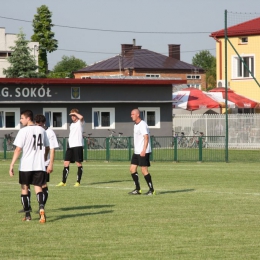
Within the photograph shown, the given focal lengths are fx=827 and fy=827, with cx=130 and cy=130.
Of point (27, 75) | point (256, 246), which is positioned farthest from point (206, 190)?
point (27, 75)

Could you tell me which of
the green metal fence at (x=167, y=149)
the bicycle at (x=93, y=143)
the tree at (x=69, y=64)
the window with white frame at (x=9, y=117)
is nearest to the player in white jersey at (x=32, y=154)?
the green metal fence at (x=167, y=149)

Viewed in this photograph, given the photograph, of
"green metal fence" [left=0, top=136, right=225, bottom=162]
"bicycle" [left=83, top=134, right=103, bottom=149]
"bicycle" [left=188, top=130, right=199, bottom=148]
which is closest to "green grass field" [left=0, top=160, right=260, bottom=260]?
"bicycle" [left=188, top=130, right=199, bottom=148]

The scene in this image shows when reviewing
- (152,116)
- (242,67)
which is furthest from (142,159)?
(242,67)

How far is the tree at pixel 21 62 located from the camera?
72.6 meters

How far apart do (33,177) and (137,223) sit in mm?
1852

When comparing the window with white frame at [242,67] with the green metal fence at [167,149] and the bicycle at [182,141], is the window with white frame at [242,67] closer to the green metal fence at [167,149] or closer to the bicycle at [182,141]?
the green metal fence at [167,149]

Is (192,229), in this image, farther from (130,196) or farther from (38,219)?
(130,196)

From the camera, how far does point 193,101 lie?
169ft

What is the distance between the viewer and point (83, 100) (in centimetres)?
4794

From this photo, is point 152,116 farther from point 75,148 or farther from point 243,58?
point 75,148

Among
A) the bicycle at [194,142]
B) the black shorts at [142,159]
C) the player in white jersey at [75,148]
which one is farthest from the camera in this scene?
the bicycle at [194,142]

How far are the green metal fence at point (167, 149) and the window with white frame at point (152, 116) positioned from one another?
46.9 ft

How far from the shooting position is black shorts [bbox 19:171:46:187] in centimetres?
1344

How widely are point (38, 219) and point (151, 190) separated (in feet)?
16.6
